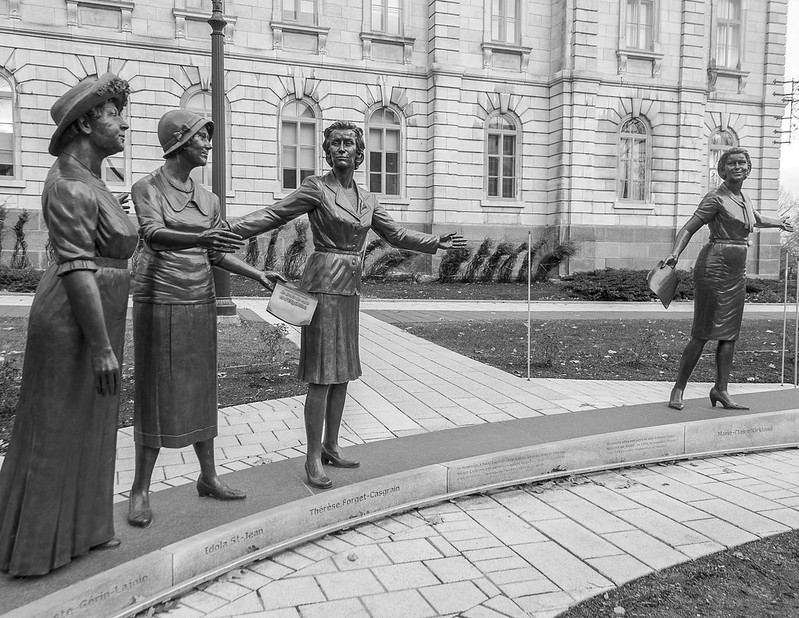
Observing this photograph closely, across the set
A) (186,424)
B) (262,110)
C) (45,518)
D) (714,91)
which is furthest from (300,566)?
(714,91)

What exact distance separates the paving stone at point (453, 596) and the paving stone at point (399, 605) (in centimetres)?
4

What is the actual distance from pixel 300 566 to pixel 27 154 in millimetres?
20056

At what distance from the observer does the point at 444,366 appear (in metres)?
9.48

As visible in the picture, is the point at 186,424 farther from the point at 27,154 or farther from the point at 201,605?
the point at 27,154

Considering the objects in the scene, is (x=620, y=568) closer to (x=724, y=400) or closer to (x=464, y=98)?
(x=724, y=400)

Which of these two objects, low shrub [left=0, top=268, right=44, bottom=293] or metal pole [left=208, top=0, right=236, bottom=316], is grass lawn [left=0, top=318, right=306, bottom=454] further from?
low shrub [left=0, top=268, right=44, bottom=293]

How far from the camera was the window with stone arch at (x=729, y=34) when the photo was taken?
27031 millimetres

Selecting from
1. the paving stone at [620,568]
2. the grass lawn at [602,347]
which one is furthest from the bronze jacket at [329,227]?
the grass lawn at [602,347]

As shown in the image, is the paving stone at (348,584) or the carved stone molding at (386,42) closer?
the paving stone at (348,584)

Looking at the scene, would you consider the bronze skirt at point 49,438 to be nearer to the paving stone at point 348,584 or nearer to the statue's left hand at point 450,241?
the paving stone at point 348,584

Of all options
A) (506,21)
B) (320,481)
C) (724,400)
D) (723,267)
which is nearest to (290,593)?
(320,481)

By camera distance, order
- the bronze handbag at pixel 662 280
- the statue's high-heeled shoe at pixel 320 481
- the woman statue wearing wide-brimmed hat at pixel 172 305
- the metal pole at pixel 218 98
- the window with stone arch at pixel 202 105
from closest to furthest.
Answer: the woman statue wearing wide-brimmed hat at pixel 172 305, the statue's high-heeled shoe at pixel 320 481, the bronze handbag at pixel 662 280, the metal pole at pixel 218 98, the window with stone arch at pixel 202 105

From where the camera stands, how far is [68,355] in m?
3.04

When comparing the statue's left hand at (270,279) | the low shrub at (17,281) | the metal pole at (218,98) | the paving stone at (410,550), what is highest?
the metal pole at (218,98)
